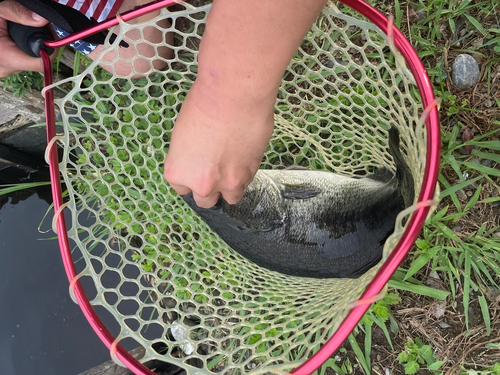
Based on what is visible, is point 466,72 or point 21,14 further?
point 466,72

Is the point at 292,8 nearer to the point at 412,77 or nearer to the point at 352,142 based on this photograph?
the point at 412,77

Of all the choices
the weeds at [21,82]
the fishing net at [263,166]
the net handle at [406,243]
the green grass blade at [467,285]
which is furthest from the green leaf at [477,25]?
the weeds at [21,82]

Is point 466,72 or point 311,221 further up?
point 466,72

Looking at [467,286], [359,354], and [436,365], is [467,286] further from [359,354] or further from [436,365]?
[359,354]

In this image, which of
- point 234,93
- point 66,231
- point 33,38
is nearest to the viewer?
point 234,93

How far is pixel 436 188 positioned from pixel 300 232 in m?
0.85

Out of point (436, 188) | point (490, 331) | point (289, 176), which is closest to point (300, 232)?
point (289, 176)

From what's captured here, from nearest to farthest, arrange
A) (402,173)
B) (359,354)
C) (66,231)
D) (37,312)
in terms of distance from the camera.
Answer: (66,231), (402,173), (359,354), (37,312)

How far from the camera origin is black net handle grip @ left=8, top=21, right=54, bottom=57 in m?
1.62

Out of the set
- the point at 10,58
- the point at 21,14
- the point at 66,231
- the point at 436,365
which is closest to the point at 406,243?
the point at 66,231

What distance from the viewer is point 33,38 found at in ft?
5.39

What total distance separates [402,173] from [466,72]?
1.01 metres

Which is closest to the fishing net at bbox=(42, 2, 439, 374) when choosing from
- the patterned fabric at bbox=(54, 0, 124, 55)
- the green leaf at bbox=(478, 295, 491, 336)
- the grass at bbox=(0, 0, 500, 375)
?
the grass at bbox=(0, 0, 500, 375)

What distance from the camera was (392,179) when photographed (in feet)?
5.40
